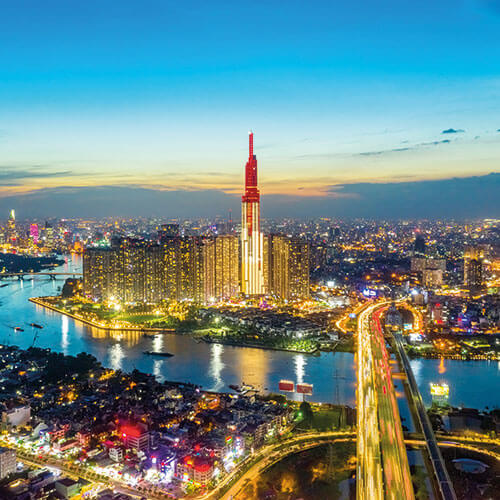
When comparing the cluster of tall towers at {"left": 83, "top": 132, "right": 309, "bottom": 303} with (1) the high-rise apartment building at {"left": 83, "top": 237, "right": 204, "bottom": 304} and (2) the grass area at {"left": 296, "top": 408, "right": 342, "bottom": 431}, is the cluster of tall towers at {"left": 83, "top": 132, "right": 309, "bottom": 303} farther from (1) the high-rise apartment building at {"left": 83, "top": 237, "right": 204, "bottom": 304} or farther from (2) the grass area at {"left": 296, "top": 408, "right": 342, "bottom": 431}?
(2) the grass area at {"left": 296, "top": 408, "right": 342, "bottom": 431}

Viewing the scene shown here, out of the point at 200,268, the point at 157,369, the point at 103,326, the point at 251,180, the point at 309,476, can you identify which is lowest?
the point at 103,326

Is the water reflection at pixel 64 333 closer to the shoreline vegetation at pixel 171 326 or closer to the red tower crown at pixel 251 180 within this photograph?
the shoreline vegetation at pixel 171 326

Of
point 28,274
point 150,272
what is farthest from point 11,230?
point 150,272

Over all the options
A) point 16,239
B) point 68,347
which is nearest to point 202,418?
point 68,347

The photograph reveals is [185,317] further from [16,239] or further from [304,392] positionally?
[16,239]

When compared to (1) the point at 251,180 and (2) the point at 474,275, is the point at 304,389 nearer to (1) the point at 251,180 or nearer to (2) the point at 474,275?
(1) the point at 251,180

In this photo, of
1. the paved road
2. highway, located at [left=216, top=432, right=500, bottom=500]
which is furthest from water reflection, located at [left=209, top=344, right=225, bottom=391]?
the paved road

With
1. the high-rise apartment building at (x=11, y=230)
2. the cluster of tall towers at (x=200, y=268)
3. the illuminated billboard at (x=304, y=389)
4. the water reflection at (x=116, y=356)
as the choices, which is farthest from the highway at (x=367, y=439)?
the high-rise apartment building at (x=11, y=230)
